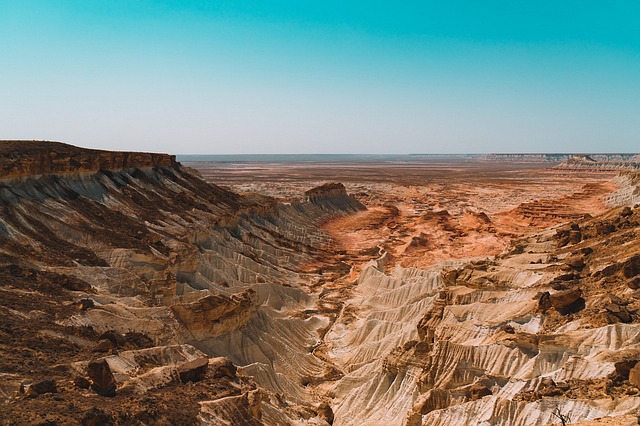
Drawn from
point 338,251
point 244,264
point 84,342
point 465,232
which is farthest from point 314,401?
point 465,232

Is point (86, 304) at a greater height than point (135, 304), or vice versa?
point (86, 304)

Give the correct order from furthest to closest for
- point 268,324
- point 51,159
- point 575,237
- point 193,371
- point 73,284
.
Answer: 1. point 51,159
2. point 575,237
3. point 268,324
4. point 73,284
5. point 193,371

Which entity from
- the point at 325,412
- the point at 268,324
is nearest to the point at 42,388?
the point at 325,412

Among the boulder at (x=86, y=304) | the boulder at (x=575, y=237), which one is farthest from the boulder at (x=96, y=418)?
the boulder at (x=575, y=237)

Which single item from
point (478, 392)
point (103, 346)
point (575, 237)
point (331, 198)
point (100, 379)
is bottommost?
point (478, 392)

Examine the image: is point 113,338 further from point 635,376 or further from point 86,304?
point 635,376

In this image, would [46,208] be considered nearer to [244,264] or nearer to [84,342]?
[244,264]

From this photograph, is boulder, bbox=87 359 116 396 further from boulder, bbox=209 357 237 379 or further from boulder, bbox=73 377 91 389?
boulder, bbox=209 357 237 379
